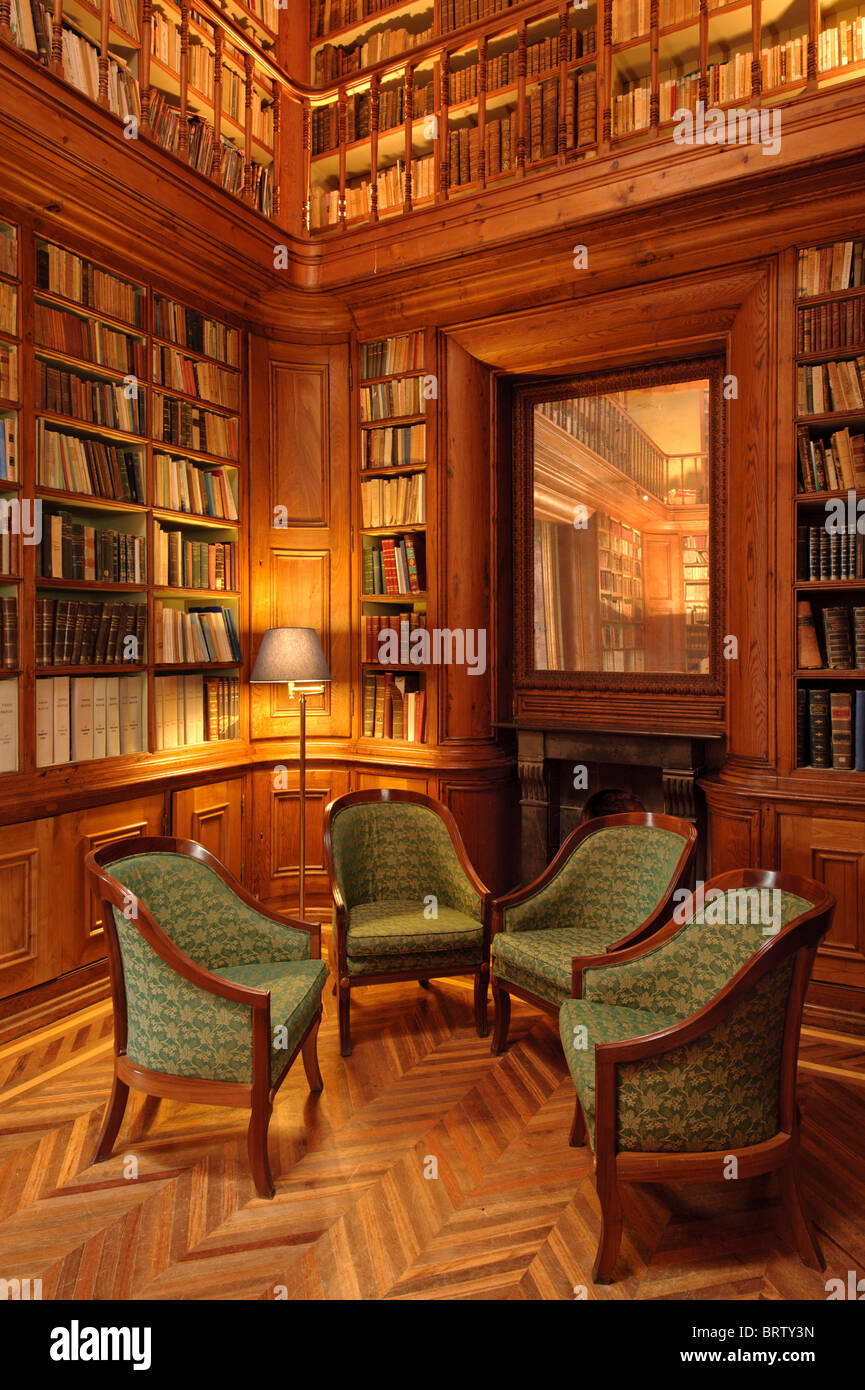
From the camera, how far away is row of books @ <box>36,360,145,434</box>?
3322 mm

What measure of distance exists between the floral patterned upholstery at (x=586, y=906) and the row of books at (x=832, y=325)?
2.13m

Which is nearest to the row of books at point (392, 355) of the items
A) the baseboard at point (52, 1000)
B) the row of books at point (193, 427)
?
the row of books at point (193, 427)

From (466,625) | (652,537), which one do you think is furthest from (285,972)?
(652,537)

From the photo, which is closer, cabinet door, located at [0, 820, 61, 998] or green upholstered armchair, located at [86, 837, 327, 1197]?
green upholstered armchair, located at [86, 837, 327, 1197]

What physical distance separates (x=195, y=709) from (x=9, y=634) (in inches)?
43.3

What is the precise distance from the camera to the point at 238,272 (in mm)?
4047

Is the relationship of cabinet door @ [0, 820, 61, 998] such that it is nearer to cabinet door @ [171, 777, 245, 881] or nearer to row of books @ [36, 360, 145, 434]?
cabinet door @ [171, 777, 245, 881]

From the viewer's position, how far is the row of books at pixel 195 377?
12.7ft

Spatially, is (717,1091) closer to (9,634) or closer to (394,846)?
(394,846)

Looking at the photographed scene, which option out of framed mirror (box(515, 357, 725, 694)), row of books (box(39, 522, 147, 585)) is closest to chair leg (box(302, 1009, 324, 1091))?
row of books (box(39, 522, 147, 585))

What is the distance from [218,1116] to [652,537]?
3074mm

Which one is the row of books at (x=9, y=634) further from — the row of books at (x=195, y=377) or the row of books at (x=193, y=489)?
the row of books at (x=195, y=377)

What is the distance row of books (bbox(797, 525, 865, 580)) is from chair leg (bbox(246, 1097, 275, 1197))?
290 centimetres
